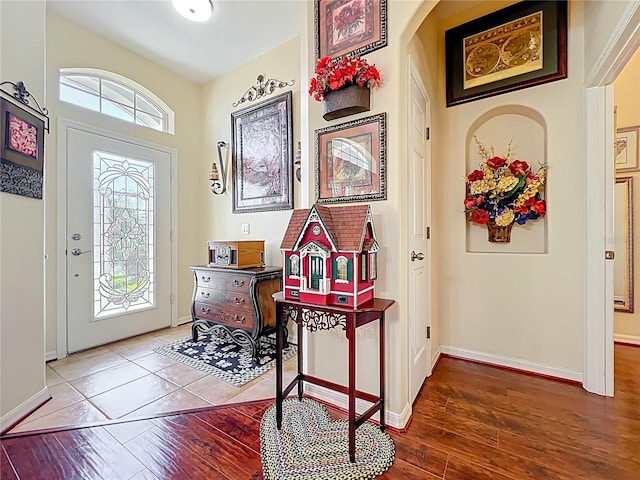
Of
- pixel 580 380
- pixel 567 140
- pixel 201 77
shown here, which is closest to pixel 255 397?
pixel 580 380

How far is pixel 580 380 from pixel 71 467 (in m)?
3.10

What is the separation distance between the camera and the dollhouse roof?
1438mm

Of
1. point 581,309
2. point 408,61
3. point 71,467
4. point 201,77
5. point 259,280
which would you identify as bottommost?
point 71,467

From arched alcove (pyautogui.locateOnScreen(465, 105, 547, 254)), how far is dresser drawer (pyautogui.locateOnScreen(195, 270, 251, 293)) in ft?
6.53

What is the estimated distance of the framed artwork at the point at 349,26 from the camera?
1.68 metres

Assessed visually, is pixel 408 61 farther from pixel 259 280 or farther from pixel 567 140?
pixel 259 280

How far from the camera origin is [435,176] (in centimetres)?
252

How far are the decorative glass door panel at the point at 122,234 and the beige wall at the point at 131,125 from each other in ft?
1.02

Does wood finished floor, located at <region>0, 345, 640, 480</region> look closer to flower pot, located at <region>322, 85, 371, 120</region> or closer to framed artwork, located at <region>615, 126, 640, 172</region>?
flower pot, located at <region>322, 85, 371, 120</region>

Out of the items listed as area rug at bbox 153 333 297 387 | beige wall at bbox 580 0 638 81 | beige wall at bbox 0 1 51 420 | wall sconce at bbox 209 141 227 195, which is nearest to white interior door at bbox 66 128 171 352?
wall sconce at bbox 209 141 227 195

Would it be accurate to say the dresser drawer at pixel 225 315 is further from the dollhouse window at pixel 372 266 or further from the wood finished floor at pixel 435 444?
the dollhouse window at pixel 372 266

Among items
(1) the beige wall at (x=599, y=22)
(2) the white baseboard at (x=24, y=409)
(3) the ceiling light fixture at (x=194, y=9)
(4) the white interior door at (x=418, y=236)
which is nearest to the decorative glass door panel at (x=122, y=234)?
(2) the white baseboard at (x=24, y=409)

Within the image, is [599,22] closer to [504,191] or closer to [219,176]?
[504,191]

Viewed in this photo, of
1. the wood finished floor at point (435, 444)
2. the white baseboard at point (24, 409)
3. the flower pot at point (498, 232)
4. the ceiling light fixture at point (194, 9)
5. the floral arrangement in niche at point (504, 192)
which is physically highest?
the ceiling light fixture at point (194, 9)
